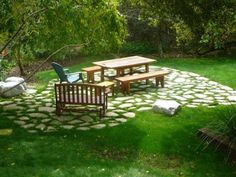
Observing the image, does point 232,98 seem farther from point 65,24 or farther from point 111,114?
point 65,24

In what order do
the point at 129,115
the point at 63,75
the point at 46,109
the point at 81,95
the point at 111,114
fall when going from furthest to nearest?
the point at 63,75
the point at 46,109
the point at 111,114
the point at 129,115
the point at 81,95

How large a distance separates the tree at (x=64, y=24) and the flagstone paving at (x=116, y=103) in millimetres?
1534

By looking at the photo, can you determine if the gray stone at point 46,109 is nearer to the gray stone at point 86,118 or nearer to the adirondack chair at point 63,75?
the gray stone at point 86,118

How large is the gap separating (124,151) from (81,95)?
214 cm

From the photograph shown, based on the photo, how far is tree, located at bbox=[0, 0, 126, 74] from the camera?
334 inches

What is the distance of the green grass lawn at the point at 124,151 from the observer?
7047 millimetres

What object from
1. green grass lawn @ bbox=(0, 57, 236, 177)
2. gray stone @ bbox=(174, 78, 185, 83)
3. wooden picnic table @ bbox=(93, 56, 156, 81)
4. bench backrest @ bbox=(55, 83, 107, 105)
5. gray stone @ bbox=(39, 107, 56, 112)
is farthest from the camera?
gray stone @ bbox=(174, 78, 185, 83)

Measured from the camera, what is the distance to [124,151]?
789 cm

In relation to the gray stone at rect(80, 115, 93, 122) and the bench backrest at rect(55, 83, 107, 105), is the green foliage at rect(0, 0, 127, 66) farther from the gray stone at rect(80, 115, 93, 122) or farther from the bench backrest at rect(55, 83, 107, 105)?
the gray stone at rect(80, 115, 93, 122)

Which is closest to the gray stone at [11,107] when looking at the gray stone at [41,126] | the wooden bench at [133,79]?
the gray stone at [41,126]

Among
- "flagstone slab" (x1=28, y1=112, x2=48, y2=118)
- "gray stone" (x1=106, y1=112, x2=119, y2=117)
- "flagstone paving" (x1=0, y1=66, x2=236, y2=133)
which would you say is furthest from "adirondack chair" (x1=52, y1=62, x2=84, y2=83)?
"gray stone" (x1=106, y1=112, x2=119, y2=117)

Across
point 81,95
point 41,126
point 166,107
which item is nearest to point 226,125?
point 166,107

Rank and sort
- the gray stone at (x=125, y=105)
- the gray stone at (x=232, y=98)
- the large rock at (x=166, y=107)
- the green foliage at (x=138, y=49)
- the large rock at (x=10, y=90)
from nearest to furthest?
the large rock at (x=166, y=107), the gray stone at (x=125, y=105), the gray stone at (x=232, y=98), the large rock at (x=10, y=90), the green foliage at (x=138, y=49)

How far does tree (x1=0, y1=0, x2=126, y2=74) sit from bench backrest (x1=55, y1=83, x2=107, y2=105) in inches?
35.5
